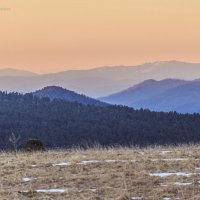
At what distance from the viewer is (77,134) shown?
12562 centimetres

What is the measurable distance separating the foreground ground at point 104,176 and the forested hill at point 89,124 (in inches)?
3286

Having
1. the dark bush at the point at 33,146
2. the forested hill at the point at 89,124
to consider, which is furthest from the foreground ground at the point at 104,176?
the forested hill at the point at 89,124

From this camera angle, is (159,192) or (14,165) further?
(14,165)

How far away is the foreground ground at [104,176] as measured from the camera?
12.2 m

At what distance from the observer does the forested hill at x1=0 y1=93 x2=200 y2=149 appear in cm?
11706

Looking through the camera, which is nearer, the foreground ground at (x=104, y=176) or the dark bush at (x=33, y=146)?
the foreground ground at (x=104, y=176)

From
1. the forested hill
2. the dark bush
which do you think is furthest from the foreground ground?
the forested hill

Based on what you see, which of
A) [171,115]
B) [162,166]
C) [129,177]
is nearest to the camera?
[129,177]

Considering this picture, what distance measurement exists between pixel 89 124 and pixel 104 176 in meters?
124

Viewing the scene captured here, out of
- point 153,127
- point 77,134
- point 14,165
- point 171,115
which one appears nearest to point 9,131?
point 77,134

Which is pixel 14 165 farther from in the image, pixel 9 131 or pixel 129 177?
pixel 9 131

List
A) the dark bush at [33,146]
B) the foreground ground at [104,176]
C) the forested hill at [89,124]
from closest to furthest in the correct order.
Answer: the foreground ground at [104,176]
the dark bush at [33,146]
the forested hill at [89,124]

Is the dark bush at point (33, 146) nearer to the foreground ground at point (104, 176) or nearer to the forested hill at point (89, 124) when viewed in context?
the foreground ground at point (104, 176)

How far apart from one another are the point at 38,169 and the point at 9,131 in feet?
368
